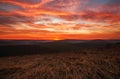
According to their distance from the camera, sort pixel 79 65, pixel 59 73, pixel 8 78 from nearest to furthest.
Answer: pixel 8 78
pixel 59 73
pixel 79 65

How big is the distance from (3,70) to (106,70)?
779 centimetres

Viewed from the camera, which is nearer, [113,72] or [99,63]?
[113,72]

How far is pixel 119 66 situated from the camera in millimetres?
11492

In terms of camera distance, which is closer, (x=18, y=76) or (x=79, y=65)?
(x=18, y=76)

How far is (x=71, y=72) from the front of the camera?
10.4 meters

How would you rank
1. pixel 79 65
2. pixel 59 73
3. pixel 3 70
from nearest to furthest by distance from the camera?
pixel 59 73, pixel 3 70, pixel 79 65

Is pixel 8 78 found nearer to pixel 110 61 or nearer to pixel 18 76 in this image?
pixel 18 76

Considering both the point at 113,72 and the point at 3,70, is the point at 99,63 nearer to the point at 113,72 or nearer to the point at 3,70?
the point at 113,72

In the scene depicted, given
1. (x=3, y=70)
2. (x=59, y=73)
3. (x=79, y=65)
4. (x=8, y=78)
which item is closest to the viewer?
(x=8, y=78)

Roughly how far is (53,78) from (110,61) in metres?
5.65

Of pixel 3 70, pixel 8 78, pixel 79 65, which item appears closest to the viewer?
pixel 8 78

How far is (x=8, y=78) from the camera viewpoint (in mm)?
9523

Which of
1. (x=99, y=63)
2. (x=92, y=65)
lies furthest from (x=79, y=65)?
(x=99, y=63)

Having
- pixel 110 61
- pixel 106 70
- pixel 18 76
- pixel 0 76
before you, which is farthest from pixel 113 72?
pixel 0 76
